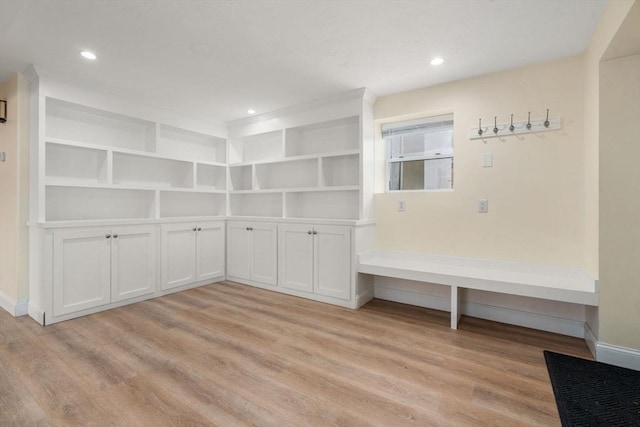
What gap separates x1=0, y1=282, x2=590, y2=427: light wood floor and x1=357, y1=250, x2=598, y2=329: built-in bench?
0.42 metres

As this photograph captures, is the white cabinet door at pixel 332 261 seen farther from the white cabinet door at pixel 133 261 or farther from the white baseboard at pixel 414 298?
the white cabinet door at pixel 133 261

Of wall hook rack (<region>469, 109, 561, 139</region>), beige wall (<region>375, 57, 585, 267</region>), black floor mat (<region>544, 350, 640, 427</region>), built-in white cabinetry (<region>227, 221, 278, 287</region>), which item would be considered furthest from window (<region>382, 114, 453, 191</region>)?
black floor mat (<region>544, 350, 640, 427</region>)

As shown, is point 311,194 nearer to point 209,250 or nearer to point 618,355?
point 209,250

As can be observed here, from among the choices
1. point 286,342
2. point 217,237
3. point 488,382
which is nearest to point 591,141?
point 488,382

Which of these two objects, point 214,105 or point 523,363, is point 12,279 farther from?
point 523,363

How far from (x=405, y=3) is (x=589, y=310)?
2628 millimetres

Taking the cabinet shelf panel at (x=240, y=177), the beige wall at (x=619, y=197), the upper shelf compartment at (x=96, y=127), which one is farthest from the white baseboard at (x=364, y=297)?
the upper shelf compartment at (x=96, y=127)

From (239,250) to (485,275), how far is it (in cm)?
301

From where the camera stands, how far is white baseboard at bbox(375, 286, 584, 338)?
254 cm

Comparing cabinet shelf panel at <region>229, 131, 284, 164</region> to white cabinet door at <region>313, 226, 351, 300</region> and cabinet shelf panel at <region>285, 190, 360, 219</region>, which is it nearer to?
cabinet shelf panel at <region>285, 190, 360, 219</region>

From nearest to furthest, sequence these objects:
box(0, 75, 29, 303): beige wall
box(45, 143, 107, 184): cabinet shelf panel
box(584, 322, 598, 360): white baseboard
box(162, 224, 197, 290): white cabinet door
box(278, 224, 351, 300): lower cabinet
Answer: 1. box(584, 322, 598, 360): white baseboard
2. box(0, 75, 29, 303): beige wall
3. box(45, 143, 107, 184): cabinet shelf panel
4. box(278, 224, 351, 300): lower cabinet
5. box(162, 224, 197, 290): white cabinet door

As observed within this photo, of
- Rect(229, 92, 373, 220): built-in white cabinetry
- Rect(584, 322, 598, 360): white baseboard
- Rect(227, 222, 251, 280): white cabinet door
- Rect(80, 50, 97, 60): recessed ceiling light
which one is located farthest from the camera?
Rect(227, 222, 251, 280): white cabinet door

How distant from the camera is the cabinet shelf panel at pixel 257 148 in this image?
4.30 metres

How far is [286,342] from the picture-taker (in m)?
2.38
